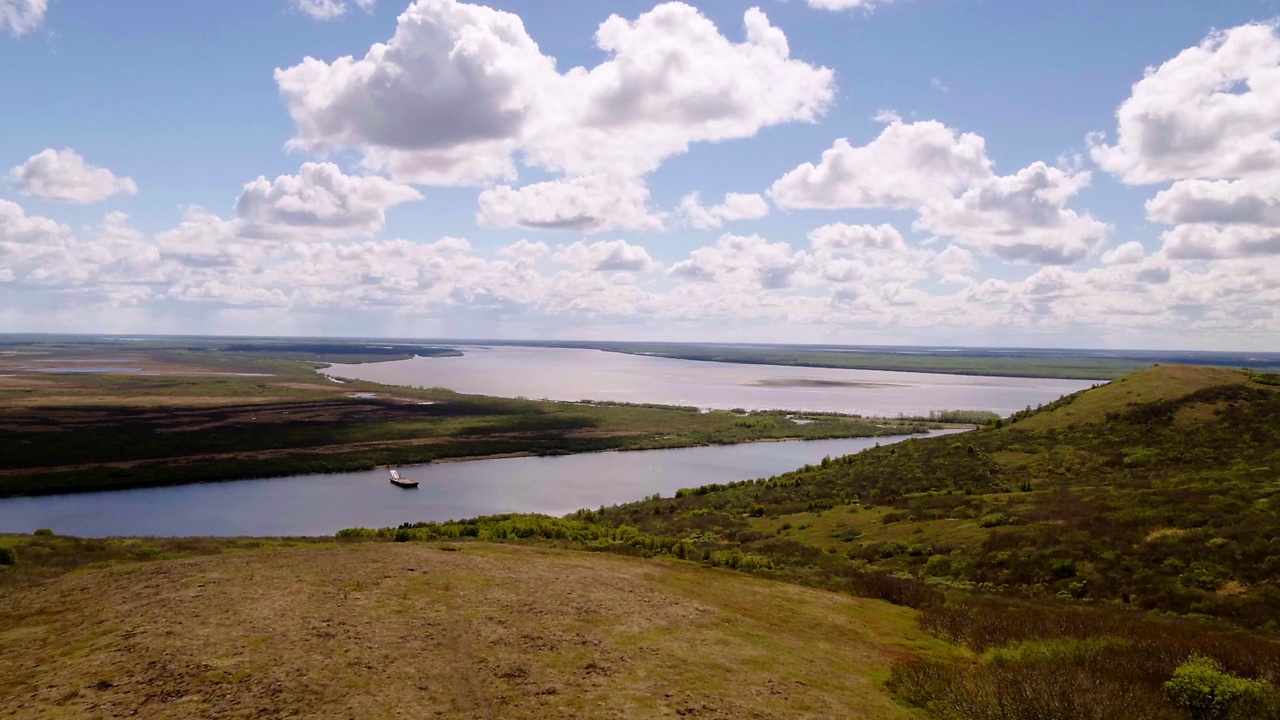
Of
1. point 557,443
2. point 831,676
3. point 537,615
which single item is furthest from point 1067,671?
point 557,443

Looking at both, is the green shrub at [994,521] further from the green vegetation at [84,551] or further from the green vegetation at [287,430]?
the green vegetation at [287,430]

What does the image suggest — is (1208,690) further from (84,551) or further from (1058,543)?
(84,551)

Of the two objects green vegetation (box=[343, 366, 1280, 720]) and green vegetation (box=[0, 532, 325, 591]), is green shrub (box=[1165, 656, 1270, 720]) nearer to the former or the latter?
green vegetation (box=[343, 366, 1280, 720])

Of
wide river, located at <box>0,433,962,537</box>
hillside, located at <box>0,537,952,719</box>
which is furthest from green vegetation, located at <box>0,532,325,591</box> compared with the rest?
wide river, located at <box>0,433,962,537</box>

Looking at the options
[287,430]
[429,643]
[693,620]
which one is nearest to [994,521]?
[693,620]

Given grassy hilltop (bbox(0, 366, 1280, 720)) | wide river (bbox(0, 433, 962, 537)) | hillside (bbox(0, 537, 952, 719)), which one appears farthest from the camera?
wide river (bbox(0, 433, 962, 537))

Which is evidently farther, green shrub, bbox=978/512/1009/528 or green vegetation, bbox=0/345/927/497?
green vegetation, bbox=0/345/927/497

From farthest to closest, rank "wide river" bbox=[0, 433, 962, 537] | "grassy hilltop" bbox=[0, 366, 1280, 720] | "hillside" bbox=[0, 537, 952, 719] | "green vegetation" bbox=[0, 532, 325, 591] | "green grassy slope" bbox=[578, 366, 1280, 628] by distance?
1. "wide river" bbox=[0, 433, 962, 537]
2. "green grassy slope" bbox=[578, 366, 1280, 628]
3. "green vegetation" bbox=[0, 532, 325, 591]
4. "grassy hilltop" bbox=[0, 366, 1280, 720]
5. "hillside" bbox=[0, 537, 952, 719]

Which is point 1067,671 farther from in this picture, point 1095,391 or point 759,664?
point 1095,391
